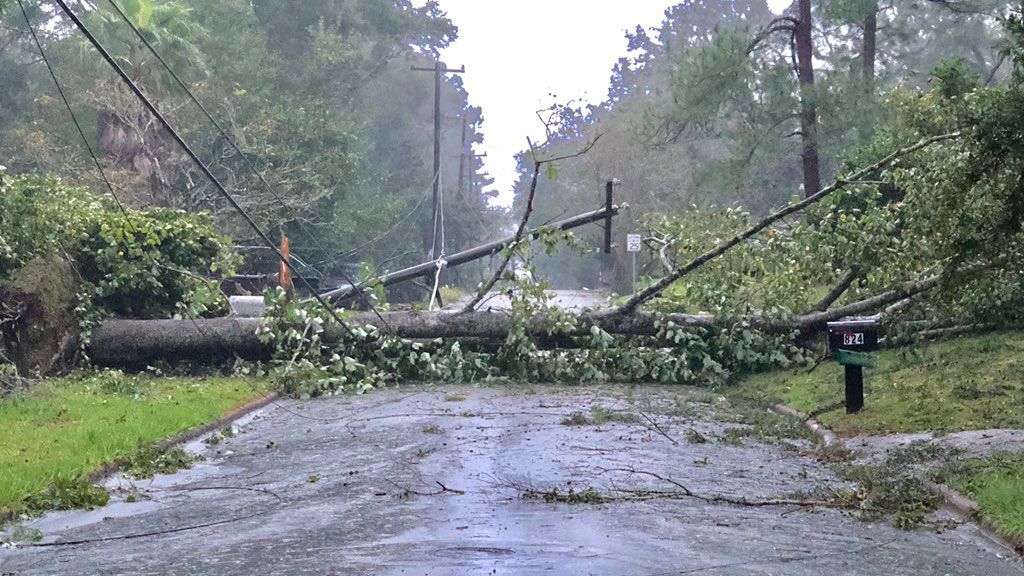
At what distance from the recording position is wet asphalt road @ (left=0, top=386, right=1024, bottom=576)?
722 centimetres

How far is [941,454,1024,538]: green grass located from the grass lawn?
6.70 metres

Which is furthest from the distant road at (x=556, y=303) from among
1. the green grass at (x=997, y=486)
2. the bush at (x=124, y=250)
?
the green grass at (x=997, y=486)

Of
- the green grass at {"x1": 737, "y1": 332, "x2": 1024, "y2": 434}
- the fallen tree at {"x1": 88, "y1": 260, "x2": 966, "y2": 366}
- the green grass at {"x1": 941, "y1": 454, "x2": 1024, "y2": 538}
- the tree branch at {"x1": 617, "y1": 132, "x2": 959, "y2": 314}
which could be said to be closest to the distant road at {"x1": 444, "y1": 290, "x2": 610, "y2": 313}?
the fallen tree at {"x1": 88, "y1": 260, "x2": 966, "y2": 366}

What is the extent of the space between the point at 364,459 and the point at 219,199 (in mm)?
28981

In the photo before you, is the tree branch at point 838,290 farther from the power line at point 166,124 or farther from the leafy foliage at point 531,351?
the power line at point 166,124

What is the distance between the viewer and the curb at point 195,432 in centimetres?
1056

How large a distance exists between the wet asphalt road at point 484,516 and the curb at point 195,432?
17cm

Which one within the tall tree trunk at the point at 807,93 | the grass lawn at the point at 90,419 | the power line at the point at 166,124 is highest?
the tall tree trunk at the point at 807,93

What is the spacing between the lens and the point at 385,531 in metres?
8.14

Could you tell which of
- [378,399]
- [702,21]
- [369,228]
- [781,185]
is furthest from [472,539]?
[702,21]

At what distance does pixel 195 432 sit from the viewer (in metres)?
13.5

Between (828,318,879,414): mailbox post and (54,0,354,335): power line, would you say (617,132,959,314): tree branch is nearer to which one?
(54,0,354,335): power line

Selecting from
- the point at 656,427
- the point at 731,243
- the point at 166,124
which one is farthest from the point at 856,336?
the point at 166,124

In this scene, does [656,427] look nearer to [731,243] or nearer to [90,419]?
[90,419]
